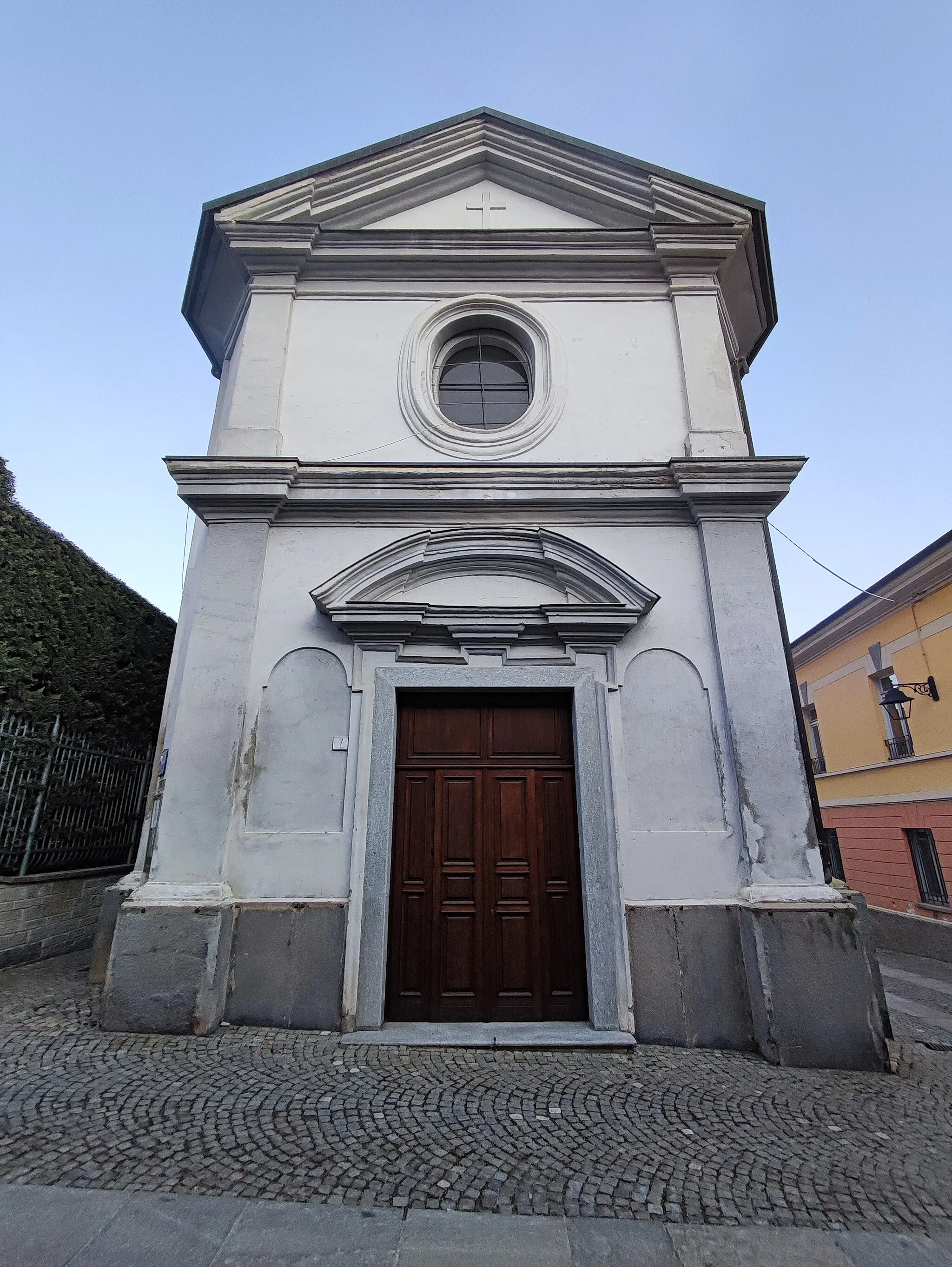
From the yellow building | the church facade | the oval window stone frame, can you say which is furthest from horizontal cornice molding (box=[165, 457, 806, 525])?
the yellow building

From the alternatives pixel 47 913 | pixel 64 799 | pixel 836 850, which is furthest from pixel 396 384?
pixel 836 850

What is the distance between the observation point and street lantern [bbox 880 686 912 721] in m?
9.95

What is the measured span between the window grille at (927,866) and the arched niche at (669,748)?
7.31 meters

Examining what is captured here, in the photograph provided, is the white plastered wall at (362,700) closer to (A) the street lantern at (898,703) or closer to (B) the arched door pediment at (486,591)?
(B) the arched door pediment at (486,591)

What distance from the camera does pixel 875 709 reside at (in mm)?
11359

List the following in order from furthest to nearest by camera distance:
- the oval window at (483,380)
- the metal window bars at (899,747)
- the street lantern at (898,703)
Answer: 1. the metal window bars at (899,747)
2. the street lantern at (898,703)
3. the oval window at (483,380)

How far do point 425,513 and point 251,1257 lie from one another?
4793mm

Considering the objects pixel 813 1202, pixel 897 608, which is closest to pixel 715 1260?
pixel 813 1202

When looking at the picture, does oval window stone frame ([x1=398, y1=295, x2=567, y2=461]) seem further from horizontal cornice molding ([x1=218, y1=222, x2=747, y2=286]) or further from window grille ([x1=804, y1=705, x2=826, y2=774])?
window grille ([x1=804, y1=705, x2=826, y2=774])

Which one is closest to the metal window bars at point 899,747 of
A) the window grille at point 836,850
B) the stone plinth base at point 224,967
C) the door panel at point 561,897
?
the window grille at point 836,850

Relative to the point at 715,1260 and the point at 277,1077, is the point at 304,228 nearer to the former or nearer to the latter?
the point at 277,1077

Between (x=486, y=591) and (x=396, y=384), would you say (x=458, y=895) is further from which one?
(x=396, y=384)

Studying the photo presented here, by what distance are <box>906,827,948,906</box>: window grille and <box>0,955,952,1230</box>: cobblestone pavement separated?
665 centimetres

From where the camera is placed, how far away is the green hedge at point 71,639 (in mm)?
6125
